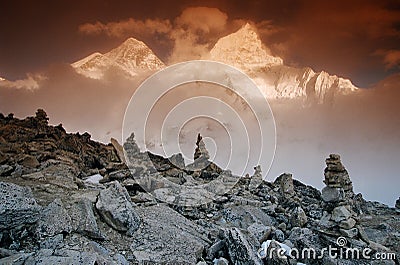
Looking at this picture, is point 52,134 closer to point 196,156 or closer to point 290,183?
point 196,156

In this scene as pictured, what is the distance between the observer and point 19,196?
1287cm

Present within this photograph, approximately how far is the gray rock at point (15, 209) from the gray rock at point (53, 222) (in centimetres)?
38

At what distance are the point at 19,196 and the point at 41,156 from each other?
24.3m

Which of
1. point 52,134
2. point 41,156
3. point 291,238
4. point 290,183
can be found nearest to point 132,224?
point 291,238

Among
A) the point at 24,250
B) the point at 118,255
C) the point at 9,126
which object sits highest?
the point at 9,126

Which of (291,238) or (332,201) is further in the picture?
(332,201)

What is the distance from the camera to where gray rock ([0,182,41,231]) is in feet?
38.9

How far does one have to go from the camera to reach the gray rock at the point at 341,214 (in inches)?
711

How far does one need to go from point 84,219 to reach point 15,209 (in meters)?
2.88

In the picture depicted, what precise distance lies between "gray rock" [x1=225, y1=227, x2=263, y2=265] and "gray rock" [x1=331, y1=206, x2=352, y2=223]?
7326mm

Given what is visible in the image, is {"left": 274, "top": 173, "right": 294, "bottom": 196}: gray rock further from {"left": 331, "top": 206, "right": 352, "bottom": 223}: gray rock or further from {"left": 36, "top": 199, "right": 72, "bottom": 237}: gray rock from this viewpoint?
{"left": 36, "top": 199, "right": 72, "bottom": 237}: gray rock

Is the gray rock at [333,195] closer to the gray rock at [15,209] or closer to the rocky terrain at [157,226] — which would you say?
the rocky terrain at [157,226]

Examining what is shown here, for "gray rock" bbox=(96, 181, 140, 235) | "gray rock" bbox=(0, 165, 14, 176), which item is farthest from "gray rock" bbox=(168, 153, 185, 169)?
"gray rock" bbox=(96, 181, 140, 235)

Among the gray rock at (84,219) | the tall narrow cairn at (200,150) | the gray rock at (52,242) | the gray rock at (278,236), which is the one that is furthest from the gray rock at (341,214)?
the tall narrow cairn at (200,150)
